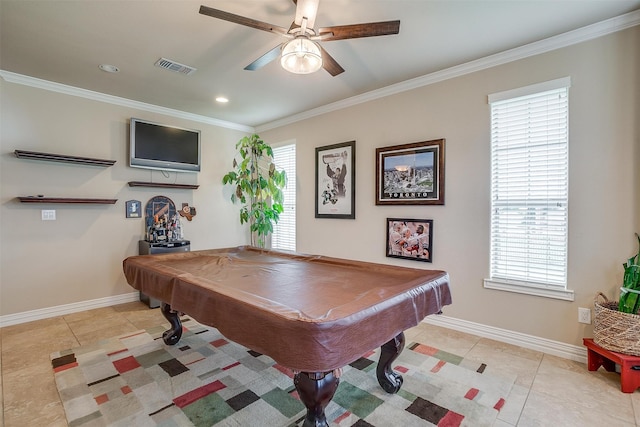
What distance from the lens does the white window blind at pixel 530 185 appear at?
2.52 m

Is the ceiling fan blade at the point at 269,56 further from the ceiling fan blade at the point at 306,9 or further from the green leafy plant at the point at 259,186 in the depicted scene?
the green leafy plant at the point at 259,186

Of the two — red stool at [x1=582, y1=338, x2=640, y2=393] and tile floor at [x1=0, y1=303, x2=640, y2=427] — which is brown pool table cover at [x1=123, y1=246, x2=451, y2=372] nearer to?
tile floor at [x1=0, y1=303, x2=640, y2=427]

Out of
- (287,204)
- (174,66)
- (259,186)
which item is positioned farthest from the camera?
(287,204)

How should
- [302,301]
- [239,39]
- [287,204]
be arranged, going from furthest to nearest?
[287,204]
[239,39]
[302,301]

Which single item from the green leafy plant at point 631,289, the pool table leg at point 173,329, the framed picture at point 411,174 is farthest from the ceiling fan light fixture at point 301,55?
the green leafy plant at point 631,289

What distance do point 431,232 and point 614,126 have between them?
1.64 m

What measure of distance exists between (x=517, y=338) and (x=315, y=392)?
7.61ft

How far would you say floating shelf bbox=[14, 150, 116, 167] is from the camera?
313cm

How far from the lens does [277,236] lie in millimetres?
5148

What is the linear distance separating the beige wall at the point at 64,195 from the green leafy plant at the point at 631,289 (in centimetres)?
493

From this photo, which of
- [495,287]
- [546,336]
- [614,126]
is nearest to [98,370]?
[495,287]

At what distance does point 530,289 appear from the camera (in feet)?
8.67

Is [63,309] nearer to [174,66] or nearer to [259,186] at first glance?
[259,186]

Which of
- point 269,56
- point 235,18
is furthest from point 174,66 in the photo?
point 235,18
